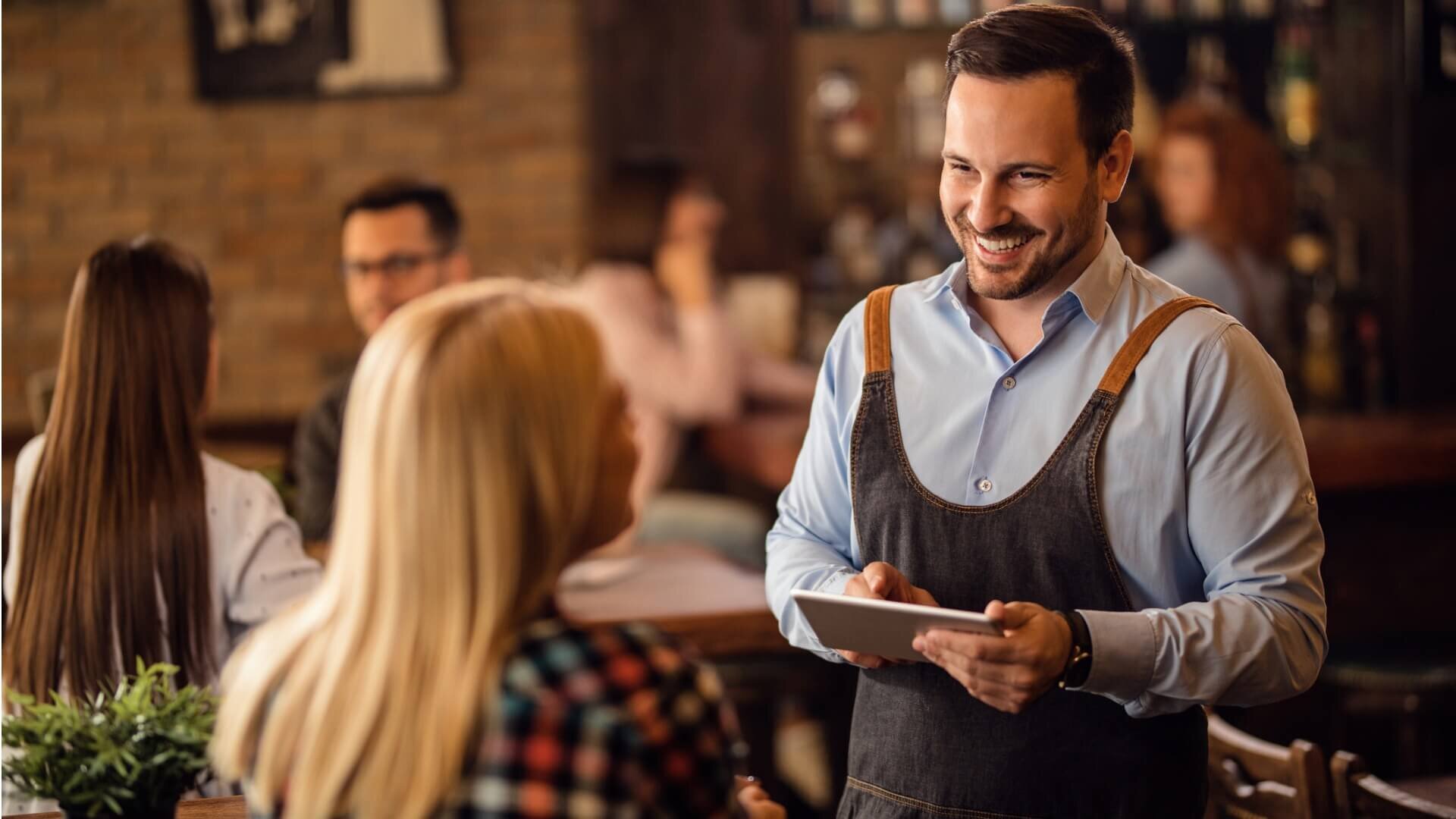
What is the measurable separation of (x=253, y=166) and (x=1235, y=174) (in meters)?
3.36

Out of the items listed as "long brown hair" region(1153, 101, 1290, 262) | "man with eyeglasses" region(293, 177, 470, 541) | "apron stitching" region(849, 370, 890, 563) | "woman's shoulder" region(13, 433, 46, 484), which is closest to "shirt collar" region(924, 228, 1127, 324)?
"apron stitching" region(849, 370, 890, 563)

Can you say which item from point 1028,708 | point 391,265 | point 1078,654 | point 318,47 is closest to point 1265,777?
point 1028,708

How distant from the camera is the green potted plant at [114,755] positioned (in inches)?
55.9

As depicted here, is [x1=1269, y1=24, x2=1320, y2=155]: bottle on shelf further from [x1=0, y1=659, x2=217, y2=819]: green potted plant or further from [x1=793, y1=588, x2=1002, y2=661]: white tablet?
[x1=0, y1=659, x2=217, y2=819]: green potted plant

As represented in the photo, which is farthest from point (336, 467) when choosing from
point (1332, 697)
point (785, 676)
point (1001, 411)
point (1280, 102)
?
point (1280, 102)

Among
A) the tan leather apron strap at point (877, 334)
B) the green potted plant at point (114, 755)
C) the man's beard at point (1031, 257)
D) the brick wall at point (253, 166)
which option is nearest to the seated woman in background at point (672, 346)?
the brick wall at point (253, 166)

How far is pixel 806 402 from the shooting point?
5066 millimetres

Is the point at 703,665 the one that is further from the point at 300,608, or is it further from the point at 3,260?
the point at 3,260

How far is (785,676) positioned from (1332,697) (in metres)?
1.59

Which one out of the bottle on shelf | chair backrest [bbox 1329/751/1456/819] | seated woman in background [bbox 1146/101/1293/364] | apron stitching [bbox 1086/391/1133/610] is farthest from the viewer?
the bottle on shelf

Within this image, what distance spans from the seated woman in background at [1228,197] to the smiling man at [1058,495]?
2798mm

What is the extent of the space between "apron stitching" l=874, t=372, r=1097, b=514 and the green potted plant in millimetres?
826

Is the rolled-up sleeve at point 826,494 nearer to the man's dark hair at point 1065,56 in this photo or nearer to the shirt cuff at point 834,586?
the shirt cuff at point 834,586

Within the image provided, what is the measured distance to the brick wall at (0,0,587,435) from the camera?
5.20 meters
